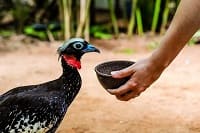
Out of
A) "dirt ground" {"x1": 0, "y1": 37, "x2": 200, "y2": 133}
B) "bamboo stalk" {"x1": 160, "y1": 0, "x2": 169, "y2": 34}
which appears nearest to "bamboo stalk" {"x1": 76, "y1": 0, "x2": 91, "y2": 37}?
"dirt ground" {"x1": 0, "y1": 37, "x2": 200, "y2": 133}

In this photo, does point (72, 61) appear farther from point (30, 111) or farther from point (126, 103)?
point (126, 103)

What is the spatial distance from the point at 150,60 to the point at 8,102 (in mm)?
780

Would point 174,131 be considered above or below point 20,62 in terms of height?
above

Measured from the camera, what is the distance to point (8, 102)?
2.61 metres

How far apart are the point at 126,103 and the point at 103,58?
1.84 metres

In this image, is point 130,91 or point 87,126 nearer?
point 130,91

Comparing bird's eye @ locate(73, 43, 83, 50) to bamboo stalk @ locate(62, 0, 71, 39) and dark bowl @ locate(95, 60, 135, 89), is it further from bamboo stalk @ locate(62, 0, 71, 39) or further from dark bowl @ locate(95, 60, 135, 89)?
bamboo stalk @ locate(62, 0, 71, 39)

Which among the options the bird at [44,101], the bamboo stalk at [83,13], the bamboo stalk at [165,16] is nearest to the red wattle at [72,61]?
the bird at [44,101]

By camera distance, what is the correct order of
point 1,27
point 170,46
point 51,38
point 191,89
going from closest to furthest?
point 170,46
point 191,89
point 51,38
point 1,27

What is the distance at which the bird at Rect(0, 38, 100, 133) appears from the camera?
8.45 feet

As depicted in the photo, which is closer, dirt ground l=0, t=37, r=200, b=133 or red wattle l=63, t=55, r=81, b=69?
red wattle l=63, t=55, r=81, b=69

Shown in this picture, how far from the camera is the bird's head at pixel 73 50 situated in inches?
108

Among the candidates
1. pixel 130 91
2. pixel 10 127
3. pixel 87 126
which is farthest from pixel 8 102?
pixel 87 126

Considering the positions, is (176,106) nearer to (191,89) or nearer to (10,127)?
(191,89)
